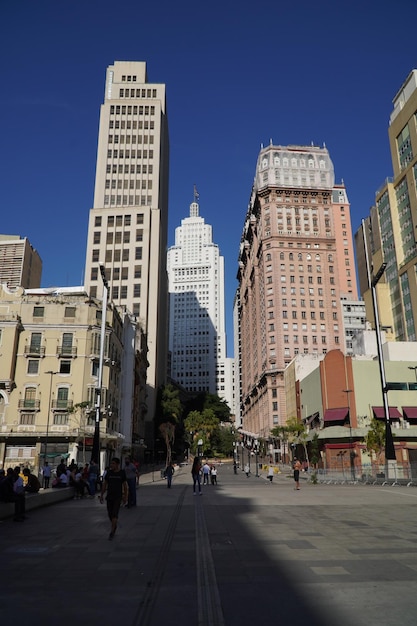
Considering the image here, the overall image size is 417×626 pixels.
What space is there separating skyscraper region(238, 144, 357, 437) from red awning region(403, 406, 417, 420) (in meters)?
38.9

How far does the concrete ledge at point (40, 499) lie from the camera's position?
1458 cm

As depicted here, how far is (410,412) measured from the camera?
182ft

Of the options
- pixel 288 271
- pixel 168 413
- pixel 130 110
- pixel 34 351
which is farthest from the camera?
pixel 288 271

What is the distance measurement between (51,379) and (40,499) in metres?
31.1

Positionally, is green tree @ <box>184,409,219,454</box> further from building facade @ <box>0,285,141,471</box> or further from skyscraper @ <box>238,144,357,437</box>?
building facade @ <box>0,285,141,471</box>

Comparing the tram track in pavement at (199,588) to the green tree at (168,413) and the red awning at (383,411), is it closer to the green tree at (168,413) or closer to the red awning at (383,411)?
the red awning at (383,411)

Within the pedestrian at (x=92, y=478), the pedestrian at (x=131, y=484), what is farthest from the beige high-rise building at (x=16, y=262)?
the pedestrian at (x=131, y=484)

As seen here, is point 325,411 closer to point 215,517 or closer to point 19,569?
point 215,517

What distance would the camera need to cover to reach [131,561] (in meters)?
8.42

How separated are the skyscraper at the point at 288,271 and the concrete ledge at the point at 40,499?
248 ft

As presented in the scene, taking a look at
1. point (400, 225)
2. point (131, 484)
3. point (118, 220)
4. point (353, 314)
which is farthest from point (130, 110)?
point (131, 484)

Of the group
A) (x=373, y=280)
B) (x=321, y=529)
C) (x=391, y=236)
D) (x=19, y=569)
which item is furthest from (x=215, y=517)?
(x=391, y=236)

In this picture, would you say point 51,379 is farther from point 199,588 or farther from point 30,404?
point 199,588

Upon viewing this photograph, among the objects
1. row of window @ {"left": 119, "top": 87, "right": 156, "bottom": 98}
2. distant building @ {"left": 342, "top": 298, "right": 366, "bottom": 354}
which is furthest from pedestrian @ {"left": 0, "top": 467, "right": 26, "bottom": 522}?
distant building @ {"left": 342, "top": 298, "right": 366, "bottom": 354}
